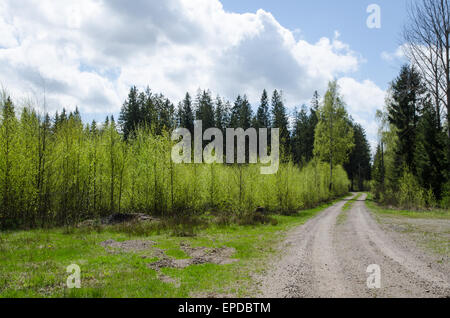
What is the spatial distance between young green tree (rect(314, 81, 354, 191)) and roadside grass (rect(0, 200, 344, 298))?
32.3 m

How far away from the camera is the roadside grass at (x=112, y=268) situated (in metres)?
5.84

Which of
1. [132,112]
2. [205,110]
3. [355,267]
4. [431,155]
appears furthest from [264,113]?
[355,267]

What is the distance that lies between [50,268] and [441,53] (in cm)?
2843

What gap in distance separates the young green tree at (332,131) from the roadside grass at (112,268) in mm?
32304

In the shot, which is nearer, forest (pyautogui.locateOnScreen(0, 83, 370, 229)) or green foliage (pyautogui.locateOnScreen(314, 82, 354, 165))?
forest (pyautogui.locateOnScreen(0, 83, 370, 229))

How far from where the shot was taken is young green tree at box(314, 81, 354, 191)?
4028 centimetres

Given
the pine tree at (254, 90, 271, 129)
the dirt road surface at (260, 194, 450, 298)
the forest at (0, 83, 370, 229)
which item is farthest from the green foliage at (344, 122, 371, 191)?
the dirt road surface at (260, 194, 450, 298)

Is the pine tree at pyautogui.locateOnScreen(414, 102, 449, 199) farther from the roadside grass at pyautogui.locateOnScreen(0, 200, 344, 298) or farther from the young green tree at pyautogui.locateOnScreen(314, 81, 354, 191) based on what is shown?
the roadside grass at pyautogui.locateOnScreen(0, 200, 344, 298)

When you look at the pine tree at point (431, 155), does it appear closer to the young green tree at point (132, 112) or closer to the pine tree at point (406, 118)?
the pine tree at point (406, 118)

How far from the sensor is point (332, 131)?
4066cm

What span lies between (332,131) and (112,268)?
3938 cm

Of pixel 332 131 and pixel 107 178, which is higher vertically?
pixel 332 131

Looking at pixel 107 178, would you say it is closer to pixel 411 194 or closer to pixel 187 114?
pixel 411 194

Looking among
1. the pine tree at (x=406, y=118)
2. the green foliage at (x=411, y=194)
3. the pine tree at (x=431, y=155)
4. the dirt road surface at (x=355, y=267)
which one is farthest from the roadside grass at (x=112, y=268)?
the pine tree at (x=406, y=118)
